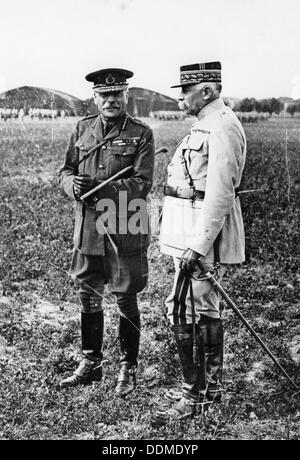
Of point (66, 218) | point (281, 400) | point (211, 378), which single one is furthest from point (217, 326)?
point (66, 218)

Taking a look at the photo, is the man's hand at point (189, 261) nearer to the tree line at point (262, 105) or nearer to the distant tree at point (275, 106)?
the tree line at point (262, 105)

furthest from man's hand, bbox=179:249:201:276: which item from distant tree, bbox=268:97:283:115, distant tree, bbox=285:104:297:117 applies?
distant tree, bbox=285:104:297:117

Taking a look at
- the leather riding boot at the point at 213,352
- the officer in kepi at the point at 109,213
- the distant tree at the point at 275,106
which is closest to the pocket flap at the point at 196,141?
the officer in kepi at the point at 109,213

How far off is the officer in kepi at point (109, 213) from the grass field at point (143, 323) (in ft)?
0.84

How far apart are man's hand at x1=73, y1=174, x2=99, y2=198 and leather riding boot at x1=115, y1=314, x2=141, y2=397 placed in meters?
1.02

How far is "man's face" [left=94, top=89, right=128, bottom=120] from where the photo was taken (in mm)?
4473

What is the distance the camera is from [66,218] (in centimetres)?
738

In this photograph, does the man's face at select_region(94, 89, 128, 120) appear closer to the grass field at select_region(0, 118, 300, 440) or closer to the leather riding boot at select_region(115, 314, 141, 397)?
the grass field at select_region(0, 118, 300, 440)

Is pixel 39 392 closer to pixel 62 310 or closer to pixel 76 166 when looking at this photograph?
pixel 62 310

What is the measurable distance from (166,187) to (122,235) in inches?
22.1

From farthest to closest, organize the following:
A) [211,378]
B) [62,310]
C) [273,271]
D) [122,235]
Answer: [273,271]
[62,310]
[122,235]
[211,378]

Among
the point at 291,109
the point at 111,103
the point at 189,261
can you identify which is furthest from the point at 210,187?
the point at 291,109

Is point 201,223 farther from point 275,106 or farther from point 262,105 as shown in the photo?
point 275,106

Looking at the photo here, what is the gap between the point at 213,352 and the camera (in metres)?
4.23
